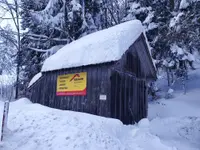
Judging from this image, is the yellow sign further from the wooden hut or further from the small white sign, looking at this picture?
the small white sign

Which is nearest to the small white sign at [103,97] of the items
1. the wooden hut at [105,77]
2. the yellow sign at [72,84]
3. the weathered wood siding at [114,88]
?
the wooden hut at [105,77]

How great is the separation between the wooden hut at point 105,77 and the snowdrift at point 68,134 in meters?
1.79

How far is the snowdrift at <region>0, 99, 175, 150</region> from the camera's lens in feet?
18.6

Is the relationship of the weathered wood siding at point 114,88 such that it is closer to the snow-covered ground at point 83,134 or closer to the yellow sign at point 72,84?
the yellow sign at point 72,84

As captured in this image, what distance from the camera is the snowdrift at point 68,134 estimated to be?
568 centimetres

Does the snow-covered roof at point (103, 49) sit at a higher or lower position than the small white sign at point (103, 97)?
higher

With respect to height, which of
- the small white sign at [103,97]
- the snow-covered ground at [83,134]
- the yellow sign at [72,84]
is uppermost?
the yellow sign at [72,84]

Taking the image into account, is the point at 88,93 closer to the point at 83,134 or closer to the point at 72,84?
the point at 72,84

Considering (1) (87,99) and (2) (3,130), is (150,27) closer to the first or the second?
(1) (87,99)

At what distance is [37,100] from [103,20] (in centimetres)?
1266

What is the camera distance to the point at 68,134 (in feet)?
19.9

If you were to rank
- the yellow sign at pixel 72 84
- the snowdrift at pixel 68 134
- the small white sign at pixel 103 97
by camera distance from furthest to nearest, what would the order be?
the yellow sign at pixel 72 84, the small white sign at pixel 103 97, the snowdrift at pixel 68 134

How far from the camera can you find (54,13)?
19.0m

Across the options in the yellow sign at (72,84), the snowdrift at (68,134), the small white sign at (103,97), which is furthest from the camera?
the yellow sign at (72,84)
